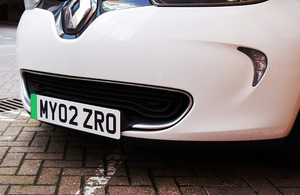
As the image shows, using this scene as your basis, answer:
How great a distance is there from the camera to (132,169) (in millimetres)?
2307

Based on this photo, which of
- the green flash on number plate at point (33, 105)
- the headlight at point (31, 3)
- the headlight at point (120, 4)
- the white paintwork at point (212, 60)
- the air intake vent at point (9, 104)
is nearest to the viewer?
the white paintwork at point (212, 60)

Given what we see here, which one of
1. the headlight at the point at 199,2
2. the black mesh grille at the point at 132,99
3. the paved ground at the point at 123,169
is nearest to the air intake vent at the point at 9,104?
the paved ground at the point at 123,169

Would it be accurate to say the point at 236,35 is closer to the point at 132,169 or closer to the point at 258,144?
the point at 258,144

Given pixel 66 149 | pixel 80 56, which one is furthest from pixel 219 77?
pixel 66 149

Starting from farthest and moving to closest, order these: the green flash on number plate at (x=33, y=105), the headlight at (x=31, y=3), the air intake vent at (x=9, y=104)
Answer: the air intake vent at (x=9, y=104), the headlight at (x=31, y=3), the green flash on number plate at (x=33, y=105)

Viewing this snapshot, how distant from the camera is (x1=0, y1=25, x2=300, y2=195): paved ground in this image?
2072 millimetres

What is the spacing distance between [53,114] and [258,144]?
3.90 feet

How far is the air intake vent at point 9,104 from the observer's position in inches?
143

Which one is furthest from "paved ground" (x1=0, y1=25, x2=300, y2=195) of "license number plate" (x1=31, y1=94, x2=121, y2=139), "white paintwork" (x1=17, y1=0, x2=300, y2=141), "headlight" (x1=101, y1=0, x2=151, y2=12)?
"headlight" (x1=101, y1=0, x2=151, y2=12)

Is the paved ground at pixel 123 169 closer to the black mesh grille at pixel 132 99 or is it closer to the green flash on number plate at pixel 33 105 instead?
the black mesh grille at pixel 132 99

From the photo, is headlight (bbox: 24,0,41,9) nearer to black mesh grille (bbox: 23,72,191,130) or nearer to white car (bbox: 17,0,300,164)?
white car (bbox: 17,0,300,164)

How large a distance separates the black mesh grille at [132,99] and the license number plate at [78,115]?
4cm

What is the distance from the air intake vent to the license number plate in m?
1.41

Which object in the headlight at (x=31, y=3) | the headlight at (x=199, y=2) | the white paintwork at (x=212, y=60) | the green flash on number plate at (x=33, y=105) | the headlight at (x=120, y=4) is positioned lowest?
the green flash on number plate at (x=33, y=105)
